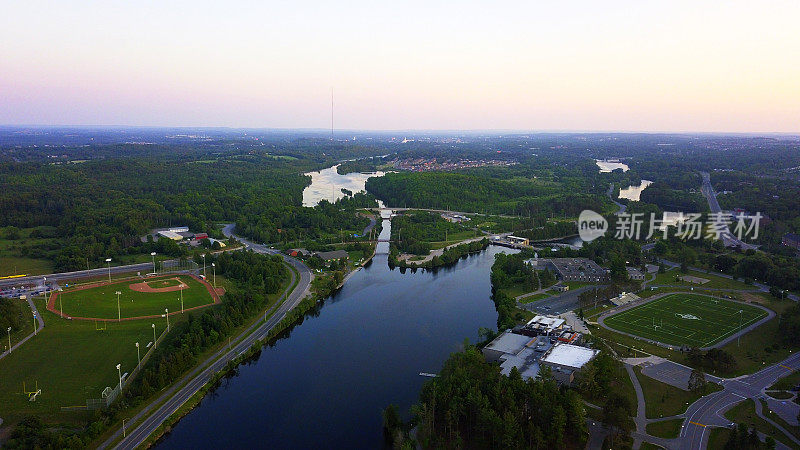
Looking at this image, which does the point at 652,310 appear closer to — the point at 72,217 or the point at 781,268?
the point at 781,268

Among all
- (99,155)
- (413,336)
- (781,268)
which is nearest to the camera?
(413,336)

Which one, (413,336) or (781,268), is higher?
(781,268)

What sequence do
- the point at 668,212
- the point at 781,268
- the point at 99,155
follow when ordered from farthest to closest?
the point at 99,155
the point at 668,212
the point at 781,268

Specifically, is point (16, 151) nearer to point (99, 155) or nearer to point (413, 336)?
point (99, 155)

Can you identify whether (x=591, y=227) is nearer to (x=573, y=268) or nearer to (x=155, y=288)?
(x=573, y=268)

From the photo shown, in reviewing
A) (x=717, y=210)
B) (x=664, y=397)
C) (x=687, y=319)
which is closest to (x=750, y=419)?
(x=664, y=397)

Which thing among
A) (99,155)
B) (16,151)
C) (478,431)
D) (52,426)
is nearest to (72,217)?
(52,426)

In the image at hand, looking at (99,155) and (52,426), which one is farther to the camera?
(99,155)
